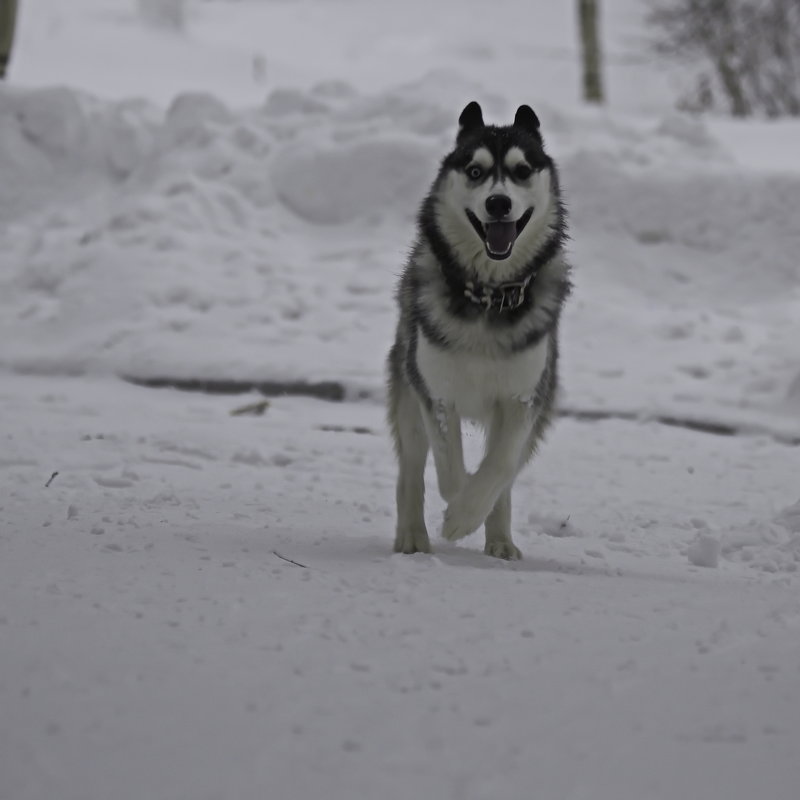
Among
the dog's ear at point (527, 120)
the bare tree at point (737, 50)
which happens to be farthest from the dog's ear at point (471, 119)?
the bare tree at point (737, 50)

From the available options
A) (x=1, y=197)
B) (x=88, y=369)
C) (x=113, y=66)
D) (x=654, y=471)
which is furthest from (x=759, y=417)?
(x=113, y=66)

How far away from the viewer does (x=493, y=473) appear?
3.87m

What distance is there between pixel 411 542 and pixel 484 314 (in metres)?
0.87

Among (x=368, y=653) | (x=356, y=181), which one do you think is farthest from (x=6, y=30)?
(x=368, y=653)

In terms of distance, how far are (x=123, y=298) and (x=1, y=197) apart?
2698 millimetres

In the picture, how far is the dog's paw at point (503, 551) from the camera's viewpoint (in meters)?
4.07

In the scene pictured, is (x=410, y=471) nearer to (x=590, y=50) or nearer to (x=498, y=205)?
(x=498, y=205)

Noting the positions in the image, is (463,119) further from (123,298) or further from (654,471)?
(123,298)

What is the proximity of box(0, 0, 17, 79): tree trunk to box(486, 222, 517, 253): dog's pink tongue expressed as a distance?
10.2 metres

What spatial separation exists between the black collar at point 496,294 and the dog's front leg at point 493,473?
0.34m

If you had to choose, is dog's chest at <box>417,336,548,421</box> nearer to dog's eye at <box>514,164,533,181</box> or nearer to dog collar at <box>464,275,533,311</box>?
dog collar at <box>464,275,533,311</box>

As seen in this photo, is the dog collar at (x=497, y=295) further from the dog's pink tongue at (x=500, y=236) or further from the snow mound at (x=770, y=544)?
the snow mound at (x=770, y=544)

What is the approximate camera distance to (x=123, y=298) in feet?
28.8

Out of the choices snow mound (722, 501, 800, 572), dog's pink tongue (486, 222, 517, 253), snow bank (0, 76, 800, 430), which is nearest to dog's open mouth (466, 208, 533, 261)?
dog's pink tongue (486, 222, 517, 253)
